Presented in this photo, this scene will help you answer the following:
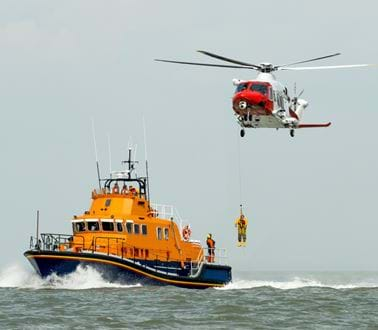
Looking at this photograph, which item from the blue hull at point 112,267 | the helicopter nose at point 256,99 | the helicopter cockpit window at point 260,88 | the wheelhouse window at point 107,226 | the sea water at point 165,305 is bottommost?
the sea water at point 165,305

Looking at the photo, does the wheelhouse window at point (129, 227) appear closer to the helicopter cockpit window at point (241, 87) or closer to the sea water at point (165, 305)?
the sea water at point (165, 305)

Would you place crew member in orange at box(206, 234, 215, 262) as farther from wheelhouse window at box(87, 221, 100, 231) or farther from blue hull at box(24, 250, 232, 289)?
wheelhouse window at box(87, 221, 100, 231)

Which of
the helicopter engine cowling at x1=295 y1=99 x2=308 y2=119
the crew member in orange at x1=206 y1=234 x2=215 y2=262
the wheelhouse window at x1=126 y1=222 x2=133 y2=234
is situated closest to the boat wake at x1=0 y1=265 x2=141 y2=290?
the wheelhouse window at x1=126 y1=222 x2=133 y2=234

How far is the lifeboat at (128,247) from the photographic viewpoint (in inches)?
1287

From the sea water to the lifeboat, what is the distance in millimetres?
399

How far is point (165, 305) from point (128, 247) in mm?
6455

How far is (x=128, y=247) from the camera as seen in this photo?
113 ft

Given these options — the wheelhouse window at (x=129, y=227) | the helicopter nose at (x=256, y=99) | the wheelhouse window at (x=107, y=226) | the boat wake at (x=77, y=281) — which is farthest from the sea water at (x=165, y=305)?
the helicopter nose at (x=256, y=99)

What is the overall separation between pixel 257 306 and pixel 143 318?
431 cm

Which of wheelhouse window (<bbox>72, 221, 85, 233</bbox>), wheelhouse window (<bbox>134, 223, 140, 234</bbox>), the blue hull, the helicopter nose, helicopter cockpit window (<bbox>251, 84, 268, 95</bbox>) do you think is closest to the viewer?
the blue hull

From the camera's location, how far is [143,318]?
25547 millimetres

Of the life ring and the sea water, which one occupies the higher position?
the life ring

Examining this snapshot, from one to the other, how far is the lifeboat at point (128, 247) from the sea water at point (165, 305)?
0.40 metres

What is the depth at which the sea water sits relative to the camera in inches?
981
